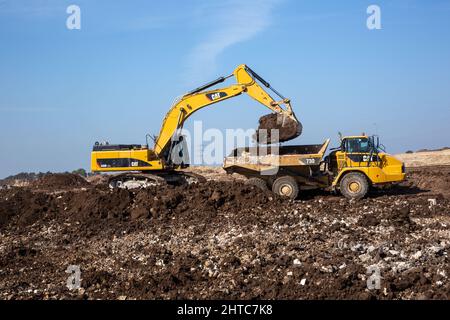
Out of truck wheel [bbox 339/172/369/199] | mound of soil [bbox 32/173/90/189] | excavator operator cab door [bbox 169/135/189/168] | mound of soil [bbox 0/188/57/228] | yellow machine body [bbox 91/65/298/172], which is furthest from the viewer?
mound of soil [bbox 32/173/90/189]

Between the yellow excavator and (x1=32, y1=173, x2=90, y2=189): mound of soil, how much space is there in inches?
296

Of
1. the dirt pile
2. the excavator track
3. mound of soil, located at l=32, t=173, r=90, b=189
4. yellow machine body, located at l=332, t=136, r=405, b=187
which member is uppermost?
the dirt pile

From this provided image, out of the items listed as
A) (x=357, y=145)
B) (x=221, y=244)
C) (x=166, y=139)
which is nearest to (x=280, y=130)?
(x=357, y=145)

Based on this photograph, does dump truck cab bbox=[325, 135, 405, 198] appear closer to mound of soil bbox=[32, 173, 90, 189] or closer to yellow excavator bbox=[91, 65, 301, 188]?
yellow excavator bbox=[91, 65, 301, 188]

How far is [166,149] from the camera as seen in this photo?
65.0 ft

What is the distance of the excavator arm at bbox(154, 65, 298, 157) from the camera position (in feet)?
58.6

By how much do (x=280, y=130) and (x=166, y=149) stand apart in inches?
182

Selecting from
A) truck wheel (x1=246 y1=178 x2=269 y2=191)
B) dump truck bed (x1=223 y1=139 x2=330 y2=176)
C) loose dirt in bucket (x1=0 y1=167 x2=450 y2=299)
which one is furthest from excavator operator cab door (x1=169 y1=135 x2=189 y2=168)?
truck wheel (x1=246 y1=178 x2=269 y2=191)

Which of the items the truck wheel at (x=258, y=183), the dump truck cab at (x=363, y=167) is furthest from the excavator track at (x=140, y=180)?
the dump truck cab at (x=363, y=167)

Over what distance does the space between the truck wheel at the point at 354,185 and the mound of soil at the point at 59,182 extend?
1400 cm

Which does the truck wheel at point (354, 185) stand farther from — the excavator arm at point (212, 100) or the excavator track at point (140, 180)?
the excavator track at point (140, 180)

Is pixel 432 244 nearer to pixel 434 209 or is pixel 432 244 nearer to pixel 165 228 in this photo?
pixel 434 209

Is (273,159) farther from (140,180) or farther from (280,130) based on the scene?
(140,180)

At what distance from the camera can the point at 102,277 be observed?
9.91m
